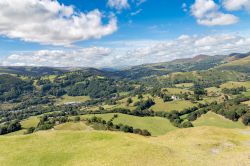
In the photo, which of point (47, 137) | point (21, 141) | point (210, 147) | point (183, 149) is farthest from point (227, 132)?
point (21, 141)

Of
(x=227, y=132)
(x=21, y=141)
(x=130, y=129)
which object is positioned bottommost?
(x=130, y=129)

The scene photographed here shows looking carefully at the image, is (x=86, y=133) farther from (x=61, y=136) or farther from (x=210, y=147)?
(x=210, y=147)

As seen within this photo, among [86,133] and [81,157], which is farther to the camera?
[86,133]

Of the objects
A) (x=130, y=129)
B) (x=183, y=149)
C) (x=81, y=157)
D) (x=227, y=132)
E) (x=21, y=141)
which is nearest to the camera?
(x=81, y=157)

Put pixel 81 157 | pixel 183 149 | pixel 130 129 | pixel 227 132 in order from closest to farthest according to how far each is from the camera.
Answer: pixel 81 157
pixel 183 149
pixel 227 132
pixel 130 129

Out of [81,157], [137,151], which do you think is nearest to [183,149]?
[137,151]

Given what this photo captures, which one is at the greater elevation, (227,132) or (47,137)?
(47,137)
